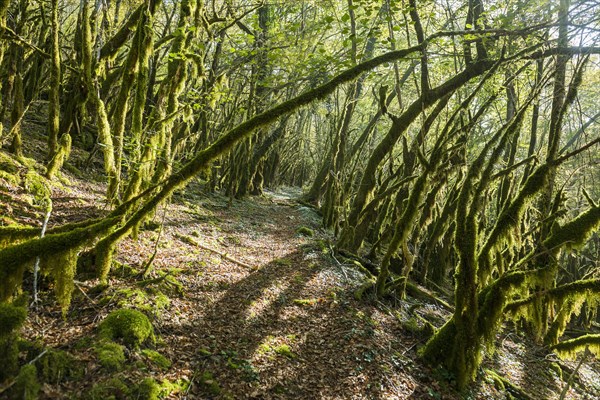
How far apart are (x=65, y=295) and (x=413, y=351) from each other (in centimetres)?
598

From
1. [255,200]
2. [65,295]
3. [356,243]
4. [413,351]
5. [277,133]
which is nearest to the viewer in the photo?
[65,295]

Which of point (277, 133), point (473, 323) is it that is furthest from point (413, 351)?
point (277, 133)

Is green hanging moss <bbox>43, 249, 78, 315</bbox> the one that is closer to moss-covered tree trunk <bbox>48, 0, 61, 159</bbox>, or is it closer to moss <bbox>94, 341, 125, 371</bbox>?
moss <bbox>94, 341, 125, 371</bbox>

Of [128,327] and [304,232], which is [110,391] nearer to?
[128,327]

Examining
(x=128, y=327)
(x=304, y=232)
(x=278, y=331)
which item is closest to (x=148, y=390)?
(x=128, y=327)

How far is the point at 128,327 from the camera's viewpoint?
439cm

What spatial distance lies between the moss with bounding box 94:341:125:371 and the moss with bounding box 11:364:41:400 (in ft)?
2.94

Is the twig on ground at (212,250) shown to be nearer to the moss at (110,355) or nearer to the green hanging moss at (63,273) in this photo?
the moss at (110,355)

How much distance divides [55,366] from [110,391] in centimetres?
57

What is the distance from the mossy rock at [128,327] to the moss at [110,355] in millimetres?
164

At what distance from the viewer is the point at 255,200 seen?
1936 cm

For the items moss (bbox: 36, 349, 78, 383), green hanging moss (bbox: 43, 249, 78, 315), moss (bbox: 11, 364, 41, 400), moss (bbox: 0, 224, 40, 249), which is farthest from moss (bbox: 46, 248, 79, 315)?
moss (bbox: 11, 364, 41, 400)

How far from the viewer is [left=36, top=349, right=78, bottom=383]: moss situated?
3.29 meters

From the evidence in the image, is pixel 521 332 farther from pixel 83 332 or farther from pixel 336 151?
pixel 83 332
